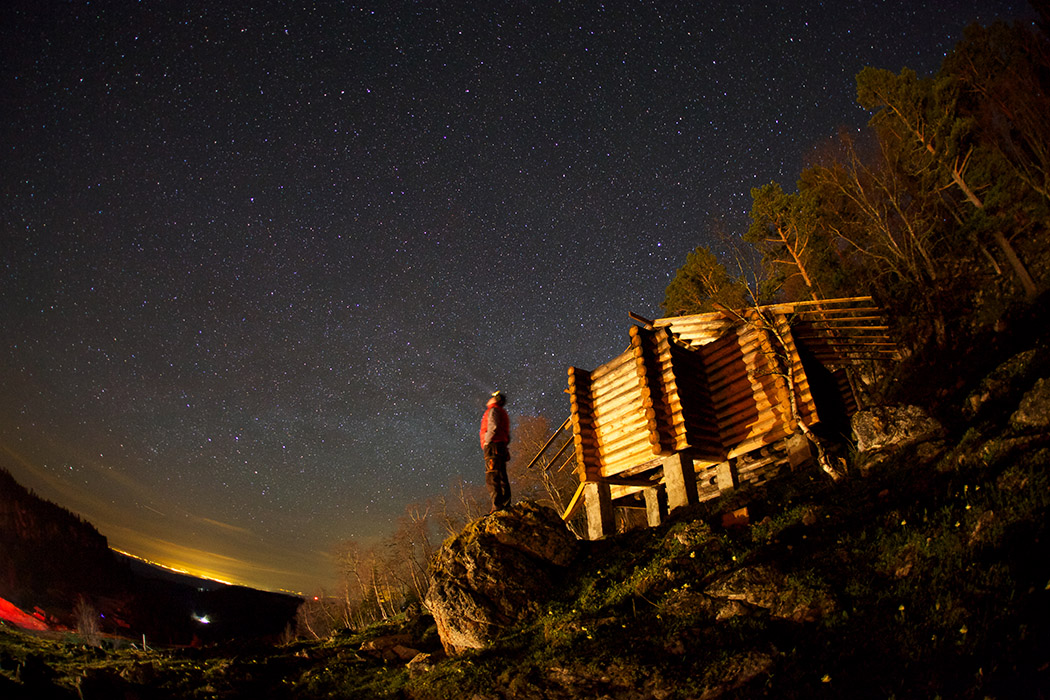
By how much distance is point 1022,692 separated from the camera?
4727 mm

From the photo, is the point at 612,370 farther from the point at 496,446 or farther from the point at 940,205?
A: the point at 940,205

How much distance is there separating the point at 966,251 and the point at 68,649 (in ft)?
145

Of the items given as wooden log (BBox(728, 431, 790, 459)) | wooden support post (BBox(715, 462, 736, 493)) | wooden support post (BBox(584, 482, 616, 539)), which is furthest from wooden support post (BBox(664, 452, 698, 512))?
wooden support post (BBox(584, 482, 616, 539))

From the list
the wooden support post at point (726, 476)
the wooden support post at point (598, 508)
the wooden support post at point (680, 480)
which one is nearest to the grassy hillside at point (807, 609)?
the wooden support post at point (680, 480)

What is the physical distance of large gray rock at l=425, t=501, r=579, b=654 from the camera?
10609 millimetres

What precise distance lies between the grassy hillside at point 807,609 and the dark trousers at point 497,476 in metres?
2.40

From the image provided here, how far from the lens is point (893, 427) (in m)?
12.4

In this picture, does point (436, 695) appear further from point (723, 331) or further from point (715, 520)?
point (723, 331)

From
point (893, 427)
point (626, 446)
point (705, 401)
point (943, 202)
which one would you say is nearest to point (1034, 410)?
point (893, 427)

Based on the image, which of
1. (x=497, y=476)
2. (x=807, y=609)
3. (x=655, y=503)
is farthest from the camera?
(x=655, y=503)

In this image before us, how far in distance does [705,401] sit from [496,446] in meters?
8.19

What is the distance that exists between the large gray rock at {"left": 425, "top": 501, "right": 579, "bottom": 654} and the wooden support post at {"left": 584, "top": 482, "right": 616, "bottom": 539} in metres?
6.55

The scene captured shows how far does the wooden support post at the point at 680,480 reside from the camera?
16.1m

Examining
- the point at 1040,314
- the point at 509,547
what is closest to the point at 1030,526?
the point at 509,547
